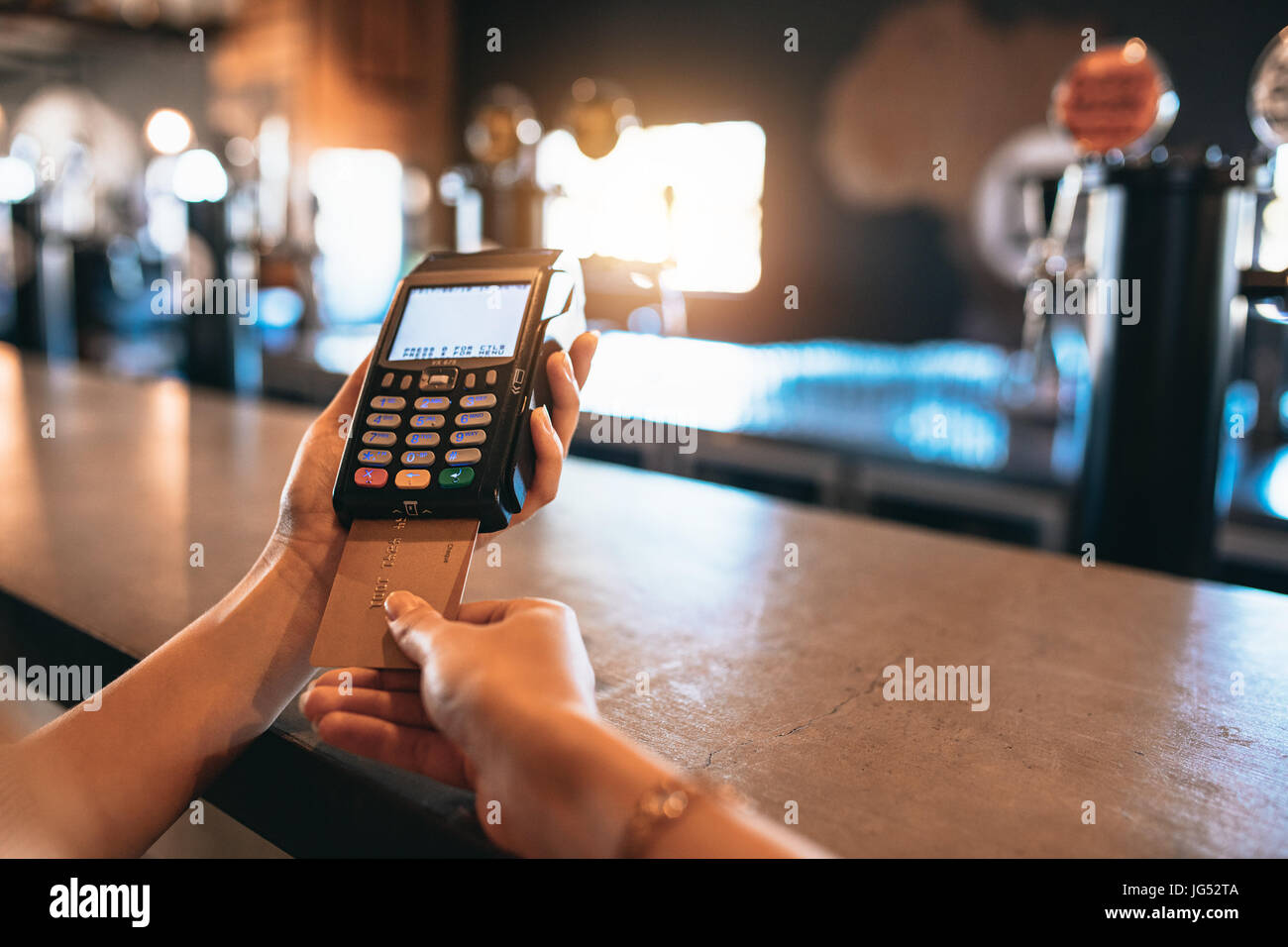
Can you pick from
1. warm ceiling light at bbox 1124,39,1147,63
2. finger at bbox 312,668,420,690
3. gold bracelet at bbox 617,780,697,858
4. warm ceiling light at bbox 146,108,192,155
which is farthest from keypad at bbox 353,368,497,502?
warm ceiling light at bbox 146,108,192,155

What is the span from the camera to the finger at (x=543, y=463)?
0.55 m

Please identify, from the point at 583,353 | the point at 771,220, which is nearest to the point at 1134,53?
the point at 583,353

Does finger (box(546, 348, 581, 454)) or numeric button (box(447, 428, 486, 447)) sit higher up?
finger (box(546, 348, 581, 454))

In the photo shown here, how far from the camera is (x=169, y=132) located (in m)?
7.09

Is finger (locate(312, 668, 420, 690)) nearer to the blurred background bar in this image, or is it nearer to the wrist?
the wrist

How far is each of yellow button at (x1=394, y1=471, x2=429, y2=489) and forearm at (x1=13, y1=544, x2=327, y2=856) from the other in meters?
0.08

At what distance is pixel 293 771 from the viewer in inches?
19.1

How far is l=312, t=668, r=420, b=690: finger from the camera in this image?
469mm

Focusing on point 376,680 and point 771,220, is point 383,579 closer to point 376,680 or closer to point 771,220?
point 376,680

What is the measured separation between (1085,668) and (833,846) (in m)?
0.27

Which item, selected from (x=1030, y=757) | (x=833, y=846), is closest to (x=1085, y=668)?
(x=1030, y=757)

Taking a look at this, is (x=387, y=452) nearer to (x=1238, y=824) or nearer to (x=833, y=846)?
(x=833, y=846)

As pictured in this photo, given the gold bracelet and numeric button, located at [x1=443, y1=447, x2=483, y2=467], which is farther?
numeric button, located at [x1=443, y1=447, x2=483, y2=467]

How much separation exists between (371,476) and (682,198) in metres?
Result: 4.99
